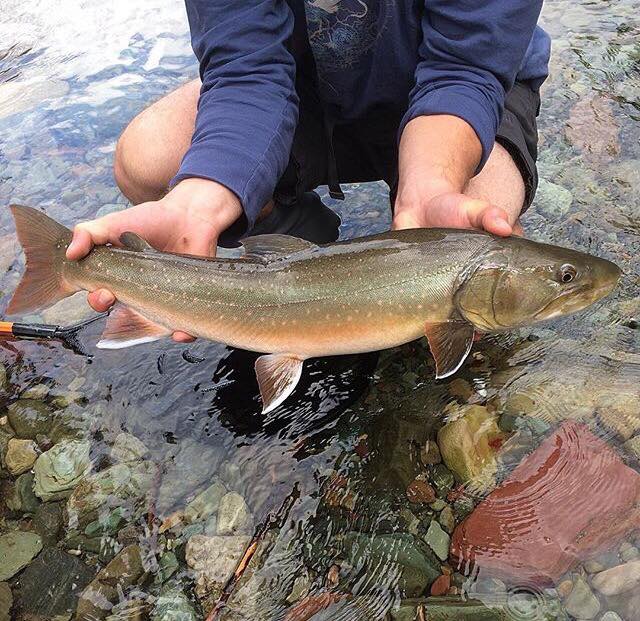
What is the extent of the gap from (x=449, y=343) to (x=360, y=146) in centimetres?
172

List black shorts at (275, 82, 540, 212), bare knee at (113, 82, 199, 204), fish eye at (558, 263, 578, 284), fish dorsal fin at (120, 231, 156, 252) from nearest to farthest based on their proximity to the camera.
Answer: fish eye at (558, 263, 578, 284)
fish dorsal fin at (120, 231, 156, 252)
black shorts at (275, 82, 540, 212)
bare knee at (113, 82, 199, 204)

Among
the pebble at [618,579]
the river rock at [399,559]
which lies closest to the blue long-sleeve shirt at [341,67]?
the river rock at [399,559]

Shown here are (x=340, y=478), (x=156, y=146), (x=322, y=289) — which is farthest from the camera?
(x=156, y=146)

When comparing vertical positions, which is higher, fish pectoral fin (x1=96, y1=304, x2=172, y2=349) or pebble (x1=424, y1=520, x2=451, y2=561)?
fish pectoral fin (x1=96, y1=304, x2=172, y2=349)

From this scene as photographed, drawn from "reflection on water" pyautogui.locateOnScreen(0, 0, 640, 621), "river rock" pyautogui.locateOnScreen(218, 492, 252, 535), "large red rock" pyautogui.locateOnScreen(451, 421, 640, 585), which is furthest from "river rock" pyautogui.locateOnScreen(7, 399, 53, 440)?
"large red rock" pyautogui.locateOnScreen(451, 421, 640, 585)

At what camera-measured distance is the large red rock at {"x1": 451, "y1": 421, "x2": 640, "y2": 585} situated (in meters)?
2.38

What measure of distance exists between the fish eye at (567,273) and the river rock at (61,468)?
2.19 metres

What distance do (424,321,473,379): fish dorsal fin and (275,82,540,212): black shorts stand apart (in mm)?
1279

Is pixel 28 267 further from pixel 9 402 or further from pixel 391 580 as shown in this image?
pixel 391 580

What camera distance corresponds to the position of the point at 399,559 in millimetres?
2492

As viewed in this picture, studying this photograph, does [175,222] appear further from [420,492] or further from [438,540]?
[438,540]

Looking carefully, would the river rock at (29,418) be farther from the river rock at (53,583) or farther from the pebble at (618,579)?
the pebble at (618,579)

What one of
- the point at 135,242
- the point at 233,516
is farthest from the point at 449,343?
the point at 135,242

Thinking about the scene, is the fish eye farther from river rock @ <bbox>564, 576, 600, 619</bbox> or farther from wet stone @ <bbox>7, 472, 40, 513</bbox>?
wet stone @ <bbox>7, 472, 40, 513</bbox>
